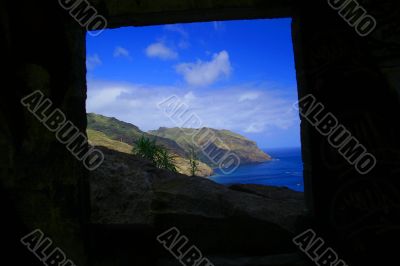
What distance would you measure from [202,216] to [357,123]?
56.1 inches

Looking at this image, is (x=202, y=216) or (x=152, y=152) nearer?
(x=202, y=216)

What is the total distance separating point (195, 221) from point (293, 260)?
841 millimetres

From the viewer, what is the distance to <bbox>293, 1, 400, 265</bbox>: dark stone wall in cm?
198

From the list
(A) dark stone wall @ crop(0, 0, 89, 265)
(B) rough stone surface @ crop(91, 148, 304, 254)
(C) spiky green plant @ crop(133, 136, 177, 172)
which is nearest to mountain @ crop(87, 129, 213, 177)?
(C) spiky green plant @ crop(133, 136, 177, 172)

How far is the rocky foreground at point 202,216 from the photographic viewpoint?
8.48 ft

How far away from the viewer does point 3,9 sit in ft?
7.00

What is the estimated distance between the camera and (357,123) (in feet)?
6.64

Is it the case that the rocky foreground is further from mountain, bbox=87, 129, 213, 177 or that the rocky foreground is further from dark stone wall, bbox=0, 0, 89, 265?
mountain, bbox=87, 129, 213, 177

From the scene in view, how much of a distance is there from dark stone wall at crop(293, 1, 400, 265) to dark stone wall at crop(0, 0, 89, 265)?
1677 millimetres

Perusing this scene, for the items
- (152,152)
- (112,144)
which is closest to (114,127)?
(112,144)

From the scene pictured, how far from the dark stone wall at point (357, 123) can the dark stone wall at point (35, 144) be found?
5.50 feet

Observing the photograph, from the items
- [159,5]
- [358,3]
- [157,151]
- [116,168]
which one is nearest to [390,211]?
[358,3]

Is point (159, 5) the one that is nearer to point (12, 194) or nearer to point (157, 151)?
point (12, 194)

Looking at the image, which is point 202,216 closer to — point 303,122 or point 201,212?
point 201,212
